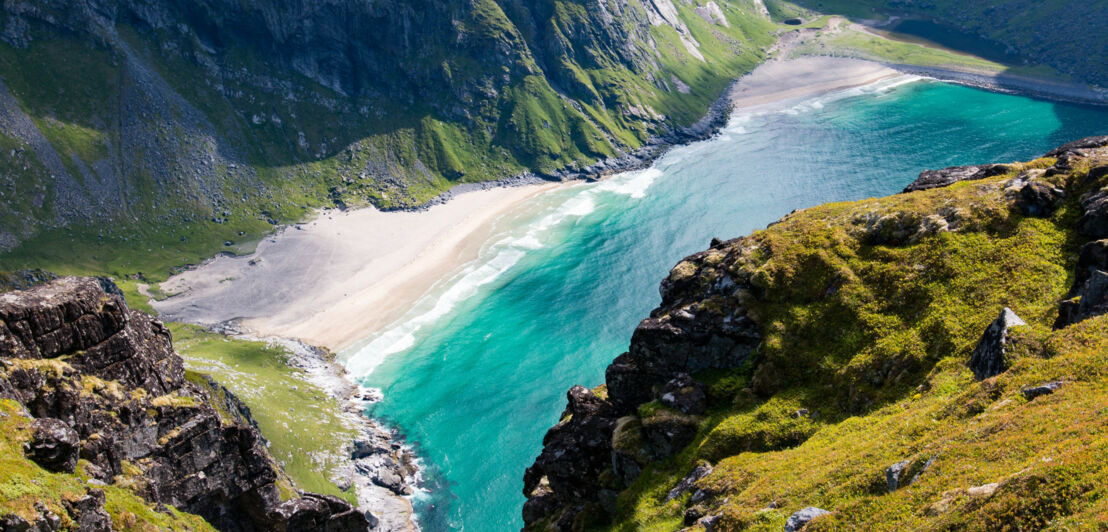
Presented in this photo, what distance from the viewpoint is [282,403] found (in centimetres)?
9600

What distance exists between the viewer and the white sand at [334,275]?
13238 cm

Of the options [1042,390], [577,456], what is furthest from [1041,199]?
[577,456]

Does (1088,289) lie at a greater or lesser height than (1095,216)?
lesser

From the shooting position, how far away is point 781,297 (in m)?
41.2

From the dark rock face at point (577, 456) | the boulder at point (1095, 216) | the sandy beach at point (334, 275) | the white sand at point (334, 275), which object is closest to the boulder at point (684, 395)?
the dark rock face at point (577, 456)

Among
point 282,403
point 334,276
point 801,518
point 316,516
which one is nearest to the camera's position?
point 801,518

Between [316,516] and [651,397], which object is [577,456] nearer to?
[651,397]

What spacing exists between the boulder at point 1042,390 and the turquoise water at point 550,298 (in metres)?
67.7

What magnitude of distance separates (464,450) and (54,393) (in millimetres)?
63434

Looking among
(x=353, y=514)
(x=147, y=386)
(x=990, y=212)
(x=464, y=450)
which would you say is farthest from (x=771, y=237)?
(x=464, y=450)

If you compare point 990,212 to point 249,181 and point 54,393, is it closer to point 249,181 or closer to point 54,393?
point 54,393

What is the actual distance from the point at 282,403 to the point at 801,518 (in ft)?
295

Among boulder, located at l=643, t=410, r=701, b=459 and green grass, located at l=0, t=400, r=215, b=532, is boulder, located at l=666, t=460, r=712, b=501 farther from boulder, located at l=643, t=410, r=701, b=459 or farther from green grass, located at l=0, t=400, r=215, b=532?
green grass, located at l=0, t=400, r=215, b=532

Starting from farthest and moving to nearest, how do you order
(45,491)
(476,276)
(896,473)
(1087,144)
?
(476,276), (1087,144), (45,491), (896,473)
